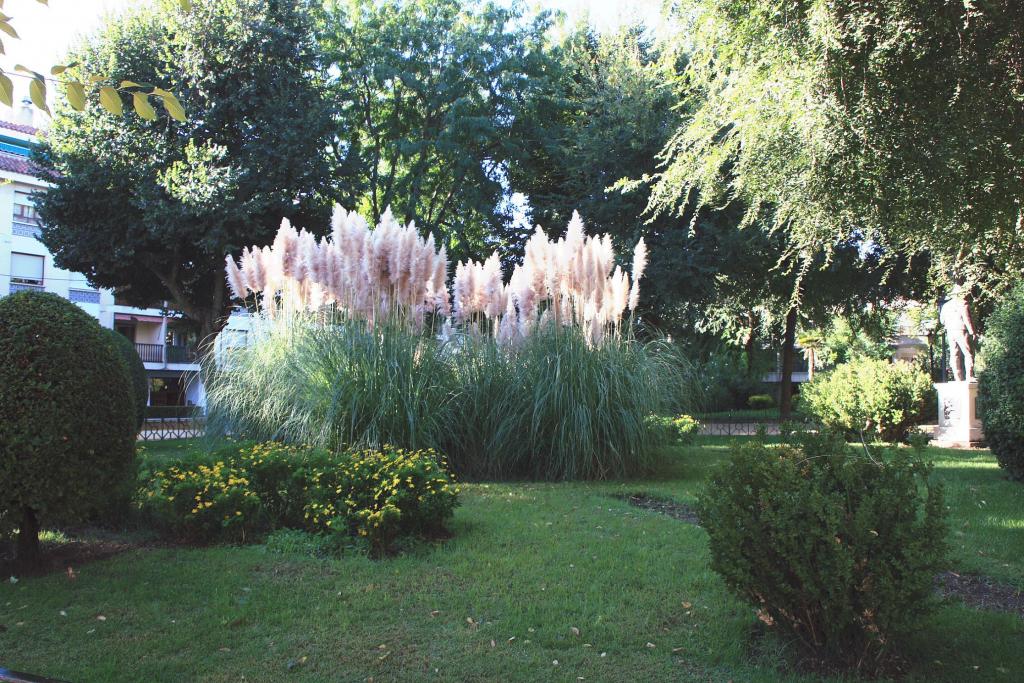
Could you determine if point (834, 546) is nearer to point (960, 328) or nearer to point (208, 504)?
point (208, 504)

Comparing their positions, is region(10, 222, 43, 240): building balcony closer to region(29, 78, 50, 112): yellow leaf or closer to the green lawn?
the green lawn

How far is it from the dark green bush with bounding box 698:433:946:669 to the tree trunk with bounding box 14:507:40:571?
414 centimetres

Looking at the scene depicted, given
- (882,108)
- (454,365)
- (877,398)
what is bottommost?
(877,398)

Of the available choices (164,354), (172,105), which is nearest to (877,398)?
(172,105)

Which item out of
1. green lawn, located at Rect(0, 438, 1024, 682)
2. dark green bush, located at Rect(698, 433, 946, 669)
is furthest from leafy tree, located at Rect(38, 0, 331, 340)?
dark green bush, located at Rect(698, 433, 946, 669)

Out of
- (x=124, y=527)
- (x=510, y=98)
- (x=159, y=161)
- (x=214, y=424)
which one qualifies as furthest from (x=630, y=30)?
(x=124, y=527)

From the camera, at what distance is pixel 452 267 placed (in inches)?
806

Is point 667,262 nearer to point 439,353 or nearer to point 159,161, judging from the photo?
point 439,353

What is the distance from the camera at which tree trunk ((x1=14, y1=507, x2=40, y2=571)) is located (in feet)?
15.3

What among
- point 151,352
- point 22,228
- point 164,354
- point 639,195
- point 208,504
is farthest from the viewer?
point 151,352

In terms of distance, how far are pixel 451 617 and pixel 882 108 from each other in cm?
445

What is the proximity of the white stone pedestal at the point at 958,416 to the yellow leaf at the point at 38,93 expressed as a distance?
13.2 meters

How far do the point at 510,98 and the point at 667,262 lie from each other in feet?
21.0

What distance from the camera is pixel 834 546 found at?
9.76ft
